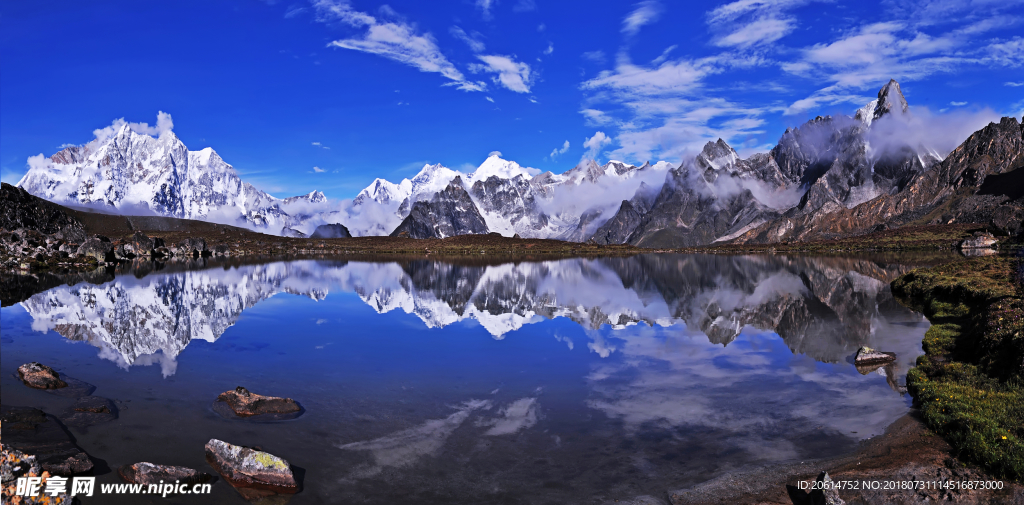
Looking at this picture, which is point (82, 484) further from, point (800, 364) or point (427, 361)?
point (800, 364)

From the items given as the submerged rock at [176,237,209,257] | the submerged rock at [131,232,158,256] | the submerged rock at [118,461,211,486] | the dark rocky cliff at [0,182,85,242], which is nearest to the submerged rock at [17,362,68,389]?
the submerged rock at [118,461,211,486]

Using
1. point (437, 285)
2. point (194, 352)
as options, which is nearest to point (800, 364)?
point (194, 352)

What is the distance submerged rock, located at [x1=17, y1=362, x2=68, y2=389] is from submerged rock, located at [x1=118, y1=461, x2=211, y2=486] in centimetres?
1203

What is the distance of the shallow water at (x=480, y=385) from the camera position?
51.9 ft

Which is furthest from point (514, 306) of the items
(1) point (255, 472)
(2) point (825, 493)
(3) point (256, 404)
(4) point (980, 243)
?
(4) point (980, 243)

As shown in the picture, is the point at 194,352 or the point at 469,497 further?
the point at 194,352

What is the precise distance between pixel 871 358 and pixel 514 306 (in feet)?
96.0

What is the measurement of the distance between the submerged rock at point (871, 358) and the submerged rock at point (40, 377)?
37303 mm

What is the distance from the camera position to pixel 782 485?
584 inches

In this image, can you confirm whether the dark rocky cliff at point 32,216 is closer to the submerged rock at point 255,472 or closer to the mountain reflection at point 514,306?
the mountain reflection at point 514,306

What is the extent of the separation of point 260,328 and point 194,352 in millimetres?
8394

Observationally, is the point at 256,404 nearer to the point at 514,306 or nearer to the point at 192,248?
the point at 514,306

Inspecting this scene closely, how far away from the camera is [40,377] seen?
2322 cm

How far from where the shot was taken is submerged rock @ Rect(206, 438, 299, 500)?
1417 centimetres
